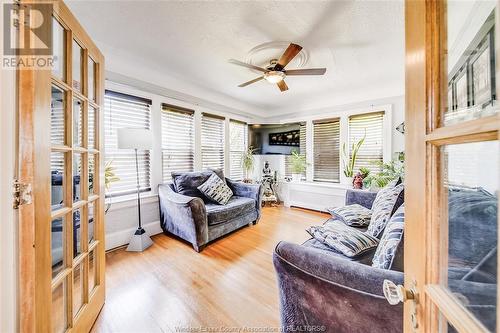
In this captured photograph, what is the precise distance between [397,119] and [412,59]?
140 inches

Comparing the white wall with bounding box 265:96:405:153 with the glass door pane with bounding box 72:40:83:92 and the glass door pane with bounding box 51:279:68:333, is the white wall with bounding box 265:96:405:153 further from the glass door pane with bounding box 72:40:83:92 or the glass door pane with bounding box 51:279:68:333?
the glass door pane with bounding box 51:279:68:333

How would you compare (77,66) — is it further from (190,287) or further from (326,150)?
(326,150)

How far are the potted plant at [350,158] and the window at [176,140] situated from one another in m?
3.00

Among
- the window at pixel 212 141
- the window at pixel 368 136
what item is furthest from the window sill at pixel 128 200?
the window at pixel 368 136

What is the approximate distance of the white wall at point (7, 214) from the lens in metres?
0.68

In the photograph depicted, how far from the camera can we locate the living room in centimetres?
48

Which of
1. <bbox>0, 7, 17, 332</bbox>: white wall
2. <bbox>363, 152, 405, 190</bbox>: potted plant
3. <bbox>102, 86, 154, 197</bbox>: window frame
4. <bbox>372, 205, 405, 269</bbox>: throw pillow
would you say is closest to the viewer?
<bbox>0, 7, 17, 332</bbox>: white wall

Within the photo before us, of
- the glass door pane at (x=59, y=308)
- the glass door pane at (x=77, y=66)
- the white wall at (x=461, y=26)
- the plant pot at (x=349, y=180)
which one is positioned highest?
the glass door pane at (x=77, y=66)

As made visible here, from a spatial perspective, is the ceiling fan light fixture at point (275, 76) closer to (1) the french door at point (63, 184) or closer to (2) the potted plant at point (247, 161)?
(1) the french door at point (63, 184)

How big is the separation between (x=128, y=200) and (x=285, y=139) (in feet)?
11.5

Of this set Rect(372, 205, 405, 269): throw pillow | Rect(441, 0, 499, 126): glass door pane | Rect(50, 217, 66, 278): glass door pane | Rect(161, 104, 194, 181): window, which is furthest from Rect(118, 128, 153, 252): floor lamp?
Rect(441, 0, 499, 126): glass door pane

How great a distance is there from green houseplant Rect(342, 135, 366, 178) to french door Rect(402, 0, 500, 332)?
3.49 m

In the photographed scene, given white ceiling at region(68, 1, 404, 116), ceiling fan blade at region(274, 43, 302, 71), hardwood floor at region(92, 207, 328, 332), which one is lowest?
hardwood floor at region(92, 207, 328, 332)

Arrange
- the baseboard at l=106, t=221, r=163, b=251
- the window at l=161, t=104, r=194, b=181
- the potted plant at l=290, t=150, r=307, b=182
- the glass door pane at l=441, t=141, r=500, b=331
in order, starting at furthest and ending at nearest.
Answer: the potted plant at l=290, t=150, r=307, b=182 → the window at l=161, t=104, r=194, b=181 → the baseboard at l=106, t=221, r=163, b=251 → the glass door pane at l=441, t=141, r=500, b=331
